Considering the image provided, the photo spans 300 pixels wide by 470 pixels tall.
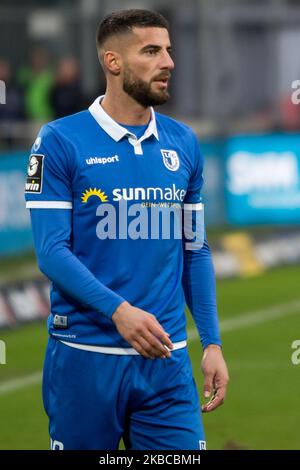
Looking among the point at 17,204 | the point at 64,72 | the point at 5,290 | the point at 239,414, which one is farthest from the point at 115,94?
the point at 64,72

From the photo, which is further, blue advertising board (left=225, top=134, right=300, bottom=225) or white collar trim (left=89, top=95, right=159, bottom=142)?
blue advertising board (left=225, top=134, right=300, bottom=225)

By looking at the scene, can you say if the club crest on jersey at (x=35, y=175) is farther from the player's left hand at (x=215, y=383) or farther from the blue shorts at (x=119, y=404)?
the player's left hand at (x=215, y=383)

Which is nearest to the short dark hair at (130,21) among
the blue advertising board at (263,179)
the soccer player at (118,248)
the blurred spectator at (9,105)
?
the soccer player at (118,248)

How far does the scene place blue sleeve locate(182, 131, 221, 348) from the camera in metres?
5.96

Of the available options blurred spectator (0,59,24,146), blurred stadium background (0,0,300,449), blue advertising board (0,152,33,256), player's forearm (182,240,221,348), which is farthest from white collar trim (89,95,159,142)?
blurred spectator (0,59,24,146)

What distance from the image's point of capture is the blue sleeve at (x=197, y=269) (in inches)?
235

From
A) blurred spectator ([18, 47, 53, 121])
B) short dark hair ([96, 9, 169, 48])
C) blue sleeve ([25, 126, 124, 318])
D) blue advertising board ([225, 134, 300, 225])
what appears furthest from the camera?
blurred spectator ([18, 47, 53, 121])

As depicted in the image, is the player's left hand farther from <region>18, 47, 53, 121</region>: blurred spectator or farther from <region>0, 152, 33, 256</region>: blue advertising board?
<region>18, 47, 53, 121</region>: blurred spectator

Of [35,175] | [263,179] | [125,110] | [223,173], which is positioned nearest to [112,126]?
[125,110]

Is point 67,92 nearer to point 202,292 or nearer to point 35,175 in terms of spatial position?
point 202,292

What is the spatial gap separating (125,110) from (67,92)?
52.1ft

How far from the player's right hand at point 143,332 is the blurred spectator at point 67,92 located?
16363 mm

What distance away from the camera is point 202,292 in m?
5.97

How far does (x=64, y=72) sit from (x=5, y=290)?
8309 mm
